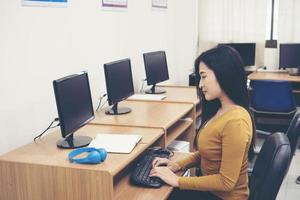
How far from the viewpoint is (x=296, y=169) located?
12.6ft

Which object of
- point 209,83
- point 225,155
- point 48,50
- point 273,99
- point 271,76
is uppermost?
point 48,50

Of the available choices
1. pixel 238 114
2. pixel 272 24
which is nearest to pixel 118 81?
pixel 238 114

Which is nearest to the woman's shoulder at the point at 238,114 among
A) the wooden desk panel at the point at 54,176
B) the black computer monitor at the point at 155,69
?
the wooden desk panel at the point at 54,176

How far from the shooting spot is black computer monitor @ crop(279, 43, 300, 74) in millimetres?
5055

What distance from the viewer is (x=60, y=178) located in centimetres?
176

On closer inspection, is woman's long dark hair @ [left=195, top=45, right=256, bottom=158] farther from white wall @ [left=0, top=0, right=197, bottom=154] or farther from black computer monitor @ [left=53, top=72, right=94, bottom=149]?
white wall @ [left=0, top=0, right=197, bottom=154]

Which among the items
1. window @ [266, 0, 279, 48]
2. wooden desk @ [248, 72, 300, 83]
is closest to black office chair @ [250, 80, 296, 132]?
wooden desk @ [248, 72, 300, 83]

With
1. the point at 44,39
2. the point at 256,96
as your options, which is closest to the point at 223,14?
the point at 256,96

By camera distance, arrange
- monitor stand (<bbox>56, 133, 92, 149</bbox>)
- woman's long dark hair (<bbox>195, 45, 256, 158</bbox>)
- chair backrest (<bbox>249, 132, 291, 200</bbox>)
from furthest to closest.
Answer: monitor stand (<bbox>56, 133, 92, 149</bbox>), woman's long dark hair (<bbox>195, 45, 256, 158</bbox>), chair backrest (<bbox>249, 132, 291, 200</bbox>)

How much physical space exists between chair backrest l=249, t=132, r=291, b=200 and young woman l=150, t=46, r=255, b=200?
0.09 metres

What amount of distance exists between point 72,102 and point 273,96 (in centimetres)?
273

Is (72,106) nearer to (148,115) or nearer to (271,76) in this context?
(148,115)

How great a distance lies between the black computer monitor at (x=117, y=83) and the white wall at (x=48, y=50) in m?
0.23

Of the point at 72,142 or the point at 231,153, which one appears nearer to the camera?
the point at 231,153
